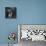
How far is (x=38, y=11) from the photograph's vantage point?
14.1 ft

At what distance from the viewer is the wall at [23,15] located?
4.27 m

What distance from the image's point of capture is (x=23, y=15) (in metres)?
4.29

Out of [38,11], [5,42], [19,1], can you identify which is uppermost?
[19,1]

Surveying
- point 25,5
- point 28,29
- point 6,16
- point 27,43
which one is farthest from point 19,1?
point 27,43

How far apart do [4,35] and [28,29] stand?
31.4 inches

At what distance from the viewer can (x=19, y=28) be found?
4.19 m

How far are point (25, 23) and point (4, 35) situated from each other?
0.78 meters

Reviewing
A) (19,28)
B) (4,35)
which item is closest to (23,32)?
(19,28)

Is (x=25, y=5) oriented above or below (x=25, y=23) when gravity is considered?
above

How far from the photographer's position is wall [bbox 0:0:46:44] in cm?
427

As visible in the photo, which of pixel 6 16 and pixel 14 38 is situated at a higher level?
pixel 6 16

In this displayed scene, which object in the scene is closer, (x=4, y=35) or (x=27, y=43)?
(x=27, y=43)

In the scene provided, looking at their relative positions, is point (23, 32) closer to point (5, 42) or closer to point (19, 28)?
point (19, 28)

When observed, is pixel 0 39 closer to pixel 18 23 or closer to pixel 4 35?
pixel 4 35
